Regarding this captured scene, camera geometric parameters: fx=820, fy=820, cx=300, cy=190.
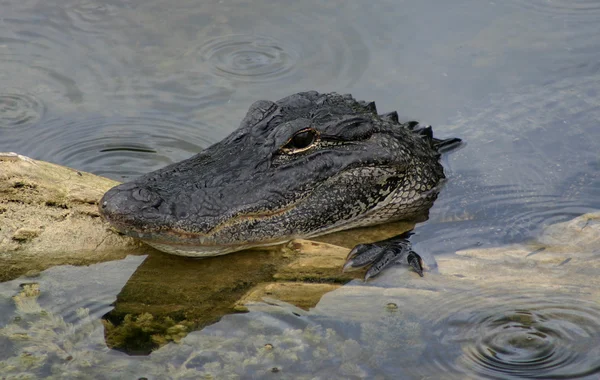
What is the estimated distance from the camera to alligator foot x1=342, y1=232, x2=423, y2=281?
5324mm

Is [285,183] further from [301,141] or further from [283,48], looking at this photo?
[283,48]

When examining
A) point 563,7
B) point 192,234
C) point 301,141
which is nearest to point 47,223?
point 192,234

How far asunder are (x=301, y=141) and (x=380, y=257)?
39.8 inches

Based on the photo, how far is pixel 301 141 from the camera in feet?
19.0

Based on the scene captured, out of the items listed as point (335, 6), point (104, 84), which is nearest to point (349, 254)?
point (104, 84)

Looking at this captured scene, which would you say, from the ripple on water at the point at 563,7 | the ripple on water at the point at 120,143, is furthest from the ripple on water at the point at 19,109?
the ripple on water at the point at 563,7

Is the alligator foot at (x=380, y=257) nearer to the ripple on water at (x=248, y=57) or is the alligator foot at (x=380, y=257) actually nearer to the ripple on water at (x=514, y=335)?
the ripple on water at (x=514, y=335)

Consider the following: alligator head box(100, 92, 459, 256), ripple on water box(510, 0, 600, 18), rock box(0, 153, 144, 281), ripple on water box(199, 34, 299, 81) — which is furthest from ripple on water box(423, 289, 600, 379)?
ripple on water box(510, 0, 600, 18)

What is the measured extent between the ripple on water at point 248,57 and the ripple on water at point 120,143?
1.07m

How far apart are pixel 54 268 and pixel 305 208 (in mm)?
1706

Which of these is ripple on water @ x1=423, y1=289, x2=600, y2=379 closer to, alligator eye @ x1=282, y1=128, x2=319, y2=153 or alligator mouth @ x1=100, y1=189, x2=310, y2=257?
alligator mouth @ x1=100, y1=189, x2=310, y2=257

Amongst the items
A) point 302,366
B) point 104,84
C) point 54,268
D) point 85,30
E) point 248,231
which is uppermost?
point 85,30

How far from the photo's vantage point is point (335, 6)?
1015cm

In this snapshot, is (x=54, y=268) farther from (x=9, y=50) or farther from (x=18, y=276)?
(x=9, y=50)
